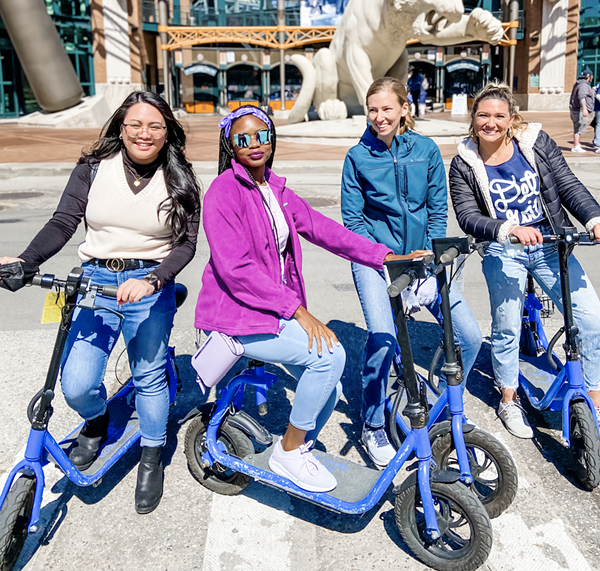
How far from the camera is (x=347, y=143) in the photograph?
18781mm

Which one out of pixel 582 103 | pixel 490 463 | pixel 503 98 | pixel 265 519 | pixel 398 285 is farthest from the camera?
pixel 582 103

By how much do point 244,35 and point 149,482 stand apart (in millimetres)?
39535

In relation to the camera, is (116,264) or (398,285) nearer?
(398,285)

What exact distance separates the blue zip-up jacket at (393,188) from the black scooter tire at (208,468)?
50.6 inches

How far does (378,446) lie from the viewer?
3.48m

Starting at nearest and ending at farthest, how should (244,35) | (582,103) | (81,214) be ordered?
1. (81,214)
2. (582,103)
3. (244,35)

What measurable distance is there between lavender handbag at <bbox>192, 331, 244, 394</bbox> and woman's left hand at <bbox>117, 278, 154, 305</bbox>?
0.38 m

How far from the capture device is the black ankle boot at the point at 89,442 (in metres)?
3.14

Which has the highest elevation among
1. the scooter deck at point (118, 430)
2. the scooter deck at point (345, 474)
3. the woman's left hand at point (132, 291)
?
the woman's left hand at point (132, 291)

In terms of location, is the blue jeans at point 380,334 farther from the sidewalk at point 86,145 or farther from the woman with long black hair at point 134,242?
the sidewalk at point 86,145

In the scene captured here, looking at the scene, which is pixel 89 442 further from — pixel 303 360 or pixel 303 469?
pixel 303 360

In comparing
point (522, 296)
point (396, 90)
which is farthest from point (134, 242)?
point (522, 296)

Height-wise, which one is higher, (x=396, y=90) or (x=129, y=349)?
(x=396, y=90)

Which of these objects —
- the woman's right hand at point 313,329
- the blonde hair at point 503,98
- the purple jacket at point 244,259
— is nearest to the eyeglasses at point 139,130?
the purple jacket at point 244,259
